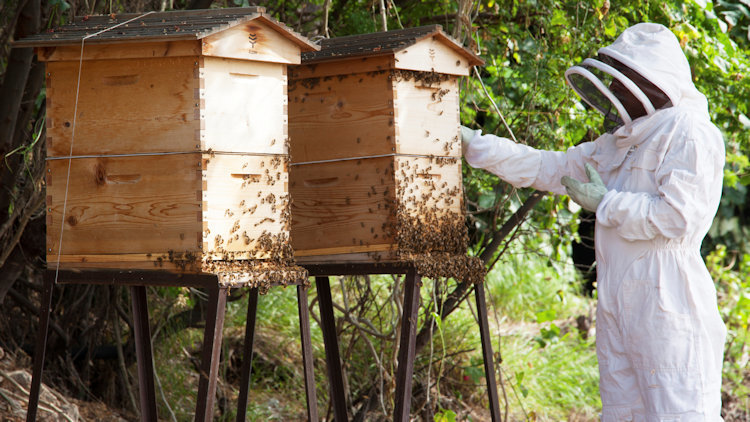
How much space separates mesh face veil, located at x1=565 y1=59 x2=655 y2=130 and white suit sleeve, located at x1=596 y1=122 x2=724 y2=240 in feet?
0.76

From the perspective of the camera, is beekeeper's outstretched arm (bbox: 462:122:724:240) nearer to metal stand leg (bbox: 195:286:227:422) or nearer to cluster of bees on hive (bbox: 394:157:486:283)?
cluster of bees on hive (bbox: 394:157:486:283)

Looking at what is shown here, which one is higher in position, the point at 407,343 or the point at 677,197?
the point at 677,197

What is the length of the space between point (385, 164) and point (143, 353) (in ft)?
4.31

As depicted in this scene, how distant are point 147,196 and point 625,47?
205cm

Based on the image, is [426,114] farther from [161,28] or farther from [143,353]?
[143,353]

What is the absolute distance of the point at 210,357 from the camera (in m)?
2.87

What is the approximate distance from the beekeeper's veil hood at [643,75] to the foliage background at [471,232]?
969 mm

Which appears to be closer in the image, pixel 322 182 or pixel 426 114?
pixel 426 114

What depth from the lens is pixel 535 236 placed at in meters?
5.55

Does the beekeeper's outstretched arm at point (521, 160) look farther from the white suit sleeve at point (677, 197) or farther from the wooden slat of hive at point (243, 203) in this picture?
the wooden slat of hive at point (243, 203)

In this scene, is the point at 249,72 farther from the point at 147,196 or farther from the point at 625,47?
the point at 625,47

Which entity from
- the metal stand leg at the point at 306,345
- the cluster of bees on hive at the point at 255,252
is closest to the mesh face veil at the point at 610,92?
the cluster of bees on hive at the point at 255,252

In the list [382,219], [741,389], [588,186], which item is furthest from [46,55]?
[741,389]

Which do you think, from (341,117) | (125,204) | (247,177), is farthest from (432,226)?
(125,204)
